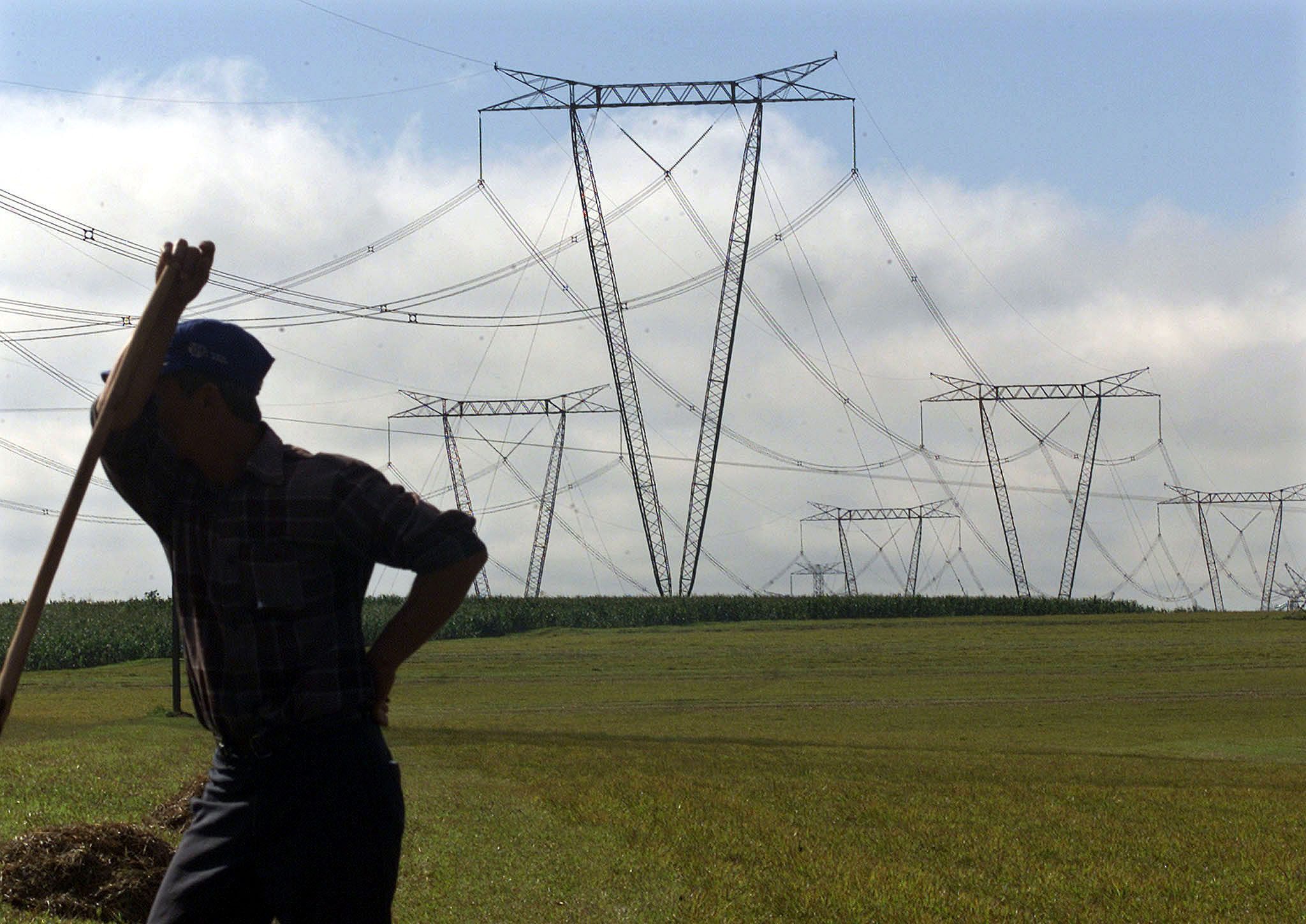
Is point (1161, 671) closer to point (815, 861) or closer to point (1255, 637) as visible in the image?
point (1255, 637)

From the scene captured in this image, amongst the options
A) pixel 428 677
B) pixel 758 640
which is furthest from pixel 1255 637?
pixel 428 677

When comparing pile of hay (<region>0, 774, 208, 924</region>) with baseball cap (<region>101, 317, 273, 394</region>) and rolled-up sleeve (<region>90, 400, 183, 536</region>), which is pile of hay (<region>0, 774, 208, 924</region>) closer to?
rolled-up sleeve (<region>90, 400, 183, 536</region>)

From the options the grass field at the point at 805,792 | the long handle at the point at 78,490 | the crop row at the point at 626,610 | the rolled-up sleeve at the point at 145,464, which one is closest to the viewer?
the long handle at the point at 78,490

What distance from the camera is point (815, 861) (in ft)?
35.6

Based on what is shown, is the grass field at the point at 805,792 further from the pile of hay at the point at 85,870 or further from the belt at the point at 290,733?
the belt at the point at 290,733

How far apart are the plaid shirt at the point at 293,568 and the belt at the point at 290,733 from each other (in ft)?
0.06

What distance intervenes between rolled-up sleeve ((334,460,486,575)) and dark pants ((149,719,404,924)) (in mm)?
487

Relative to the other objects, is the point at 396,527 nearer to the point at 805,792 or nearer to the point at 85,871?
the point at 85,871

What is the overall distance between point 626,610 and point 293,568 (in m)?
79.2

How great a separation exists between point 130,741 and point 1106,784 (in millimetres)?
13578

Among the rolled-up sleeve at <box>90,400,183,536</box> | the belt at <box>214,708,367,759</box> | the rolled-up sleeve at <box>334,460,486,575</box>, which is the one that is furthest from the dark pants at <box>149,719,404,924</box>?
the rolled-up sleeve at <box>90,400,183,536</box>

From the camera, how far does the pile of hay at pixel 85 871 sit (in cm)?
816

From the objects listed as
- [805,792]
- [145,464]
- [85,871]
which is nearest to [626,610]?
[805,792]

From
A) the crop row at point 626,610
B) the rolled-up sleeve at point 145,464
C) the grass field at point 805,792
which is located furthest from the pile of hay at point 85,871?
the crop row at point 626,610
